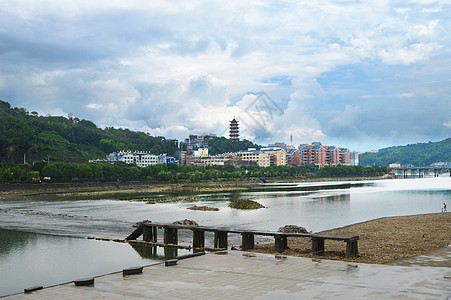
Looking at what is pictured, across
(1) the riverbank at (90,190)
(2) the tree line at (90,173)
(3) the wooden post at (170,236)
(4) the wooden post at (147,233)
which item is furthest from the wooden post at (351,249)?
(2) the tree line at (90,173)

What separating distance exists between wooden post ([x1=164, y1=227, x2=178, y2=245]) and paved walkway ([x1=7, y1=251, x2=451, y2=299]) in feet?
31.7

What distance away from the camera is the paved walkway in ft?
→ 39.4

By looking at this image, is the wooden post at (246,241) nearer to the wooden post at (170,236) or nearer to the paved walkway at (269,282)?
the paved walkway at (269,282)

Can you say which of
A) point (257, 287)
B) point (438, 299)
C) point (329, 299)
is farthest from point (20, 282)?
point (438, 299)

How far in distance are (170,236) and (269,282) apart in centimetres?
1395

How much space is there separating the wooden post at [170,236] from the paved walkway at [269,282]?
965cm

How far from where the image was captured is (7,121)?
185750 millimetres

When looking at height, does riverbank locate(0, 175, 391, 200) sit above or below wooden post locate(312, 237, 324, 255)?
below

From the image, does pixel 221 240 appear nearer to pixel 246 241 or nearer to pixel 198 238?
pixel 246 241

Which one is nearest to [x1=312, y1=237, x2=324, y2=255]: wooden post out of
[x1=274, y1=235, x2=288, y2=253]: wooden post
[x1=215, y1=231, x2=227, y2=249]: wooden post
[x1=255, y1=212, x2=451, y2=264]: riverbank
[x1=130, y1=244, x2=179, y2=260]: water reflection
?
[x1=255, y1=212, x2=451, y2=264]: riverbank

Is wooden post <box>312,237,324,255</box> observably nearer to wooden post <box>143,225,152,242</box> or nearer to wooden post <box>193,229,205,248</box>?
wooden post <box>193,229,205,248</box>

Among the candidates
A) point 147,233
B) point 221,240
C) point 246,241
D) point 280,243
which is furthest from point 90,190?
point 280,243

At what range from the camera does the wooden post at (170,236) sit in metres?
26.4

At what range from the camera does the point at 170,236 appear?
1048 inches
